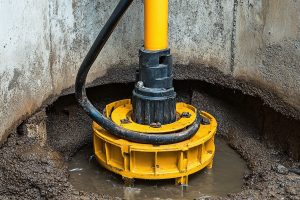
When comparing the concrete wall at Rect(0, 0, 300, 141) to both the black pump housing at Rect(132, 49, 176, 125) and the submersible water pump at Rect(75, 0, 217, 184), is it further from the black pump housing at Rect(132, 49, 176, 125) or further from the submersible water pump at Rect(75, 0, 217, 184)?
the black pump housing at Rect(132, 49, 176, 125)

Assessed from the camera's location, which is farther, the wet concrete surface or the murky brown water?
the murky brown water

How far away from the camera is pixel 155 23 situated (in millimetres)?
1901

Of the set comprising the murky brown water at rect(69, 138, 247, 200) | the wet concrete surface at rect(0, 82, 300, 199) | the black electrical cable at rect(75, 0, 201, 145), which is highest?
the black electrical cable at rect(75, 0, 201, 145)

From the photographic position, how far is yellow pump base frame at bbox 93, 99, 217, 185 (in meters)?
1.87

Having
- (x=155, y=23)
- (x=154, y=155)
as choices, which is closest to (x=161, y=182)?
A: (x=154, y=155)

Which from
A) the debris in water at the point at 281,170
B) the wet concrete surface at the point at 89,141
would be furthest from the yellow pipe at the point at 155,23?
the debris in water at the point at 281,170

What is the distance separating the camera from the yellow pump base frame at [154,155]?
6.15 feet

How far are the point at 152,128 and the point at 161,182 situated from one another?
0.76 ft

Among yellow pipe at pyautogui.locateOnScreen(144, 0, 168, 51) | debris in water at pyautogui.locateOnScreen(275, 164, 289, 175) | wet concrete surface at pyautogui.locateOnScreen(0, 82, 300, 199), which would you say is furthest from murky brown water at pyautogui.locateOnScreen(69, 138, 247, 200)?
yellow pipe at pyautogui.locateOnScreen(144, 0, 168, 51)

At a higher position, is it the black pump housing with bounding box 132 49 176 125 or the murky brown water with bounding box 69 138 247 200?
the black pump housing with bounding box 132 49 176 125

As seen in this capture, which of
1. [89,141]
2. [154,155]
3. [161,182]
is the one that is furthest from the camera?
[89,141]

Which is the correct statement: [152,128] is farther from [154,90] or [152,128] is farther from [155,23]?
[155,23]

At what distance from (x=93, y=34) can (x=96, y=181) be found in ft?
2.09

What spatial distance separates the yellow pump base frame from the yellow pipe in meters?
0.31
